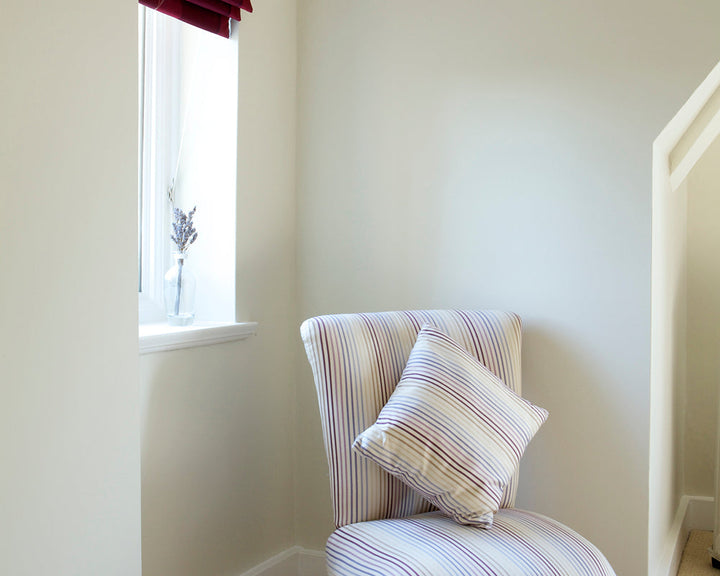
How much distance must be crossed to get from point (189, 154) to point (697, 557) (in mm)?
2144

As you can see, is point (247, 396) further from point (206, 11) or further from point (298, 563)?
point (206, 11)

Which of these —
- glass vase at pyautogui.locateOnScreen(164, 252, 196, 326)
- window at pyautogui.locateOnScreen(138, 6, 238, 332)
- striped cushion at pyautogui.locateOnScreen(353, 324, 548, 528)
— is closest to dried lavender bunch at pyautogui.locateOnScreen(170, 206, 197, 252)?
glass vase at pyautogui.locateOnScreen(164, 252, 196, 326)

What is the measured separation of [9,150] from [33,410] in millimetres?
400

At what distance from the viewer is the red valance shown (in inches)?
75.5

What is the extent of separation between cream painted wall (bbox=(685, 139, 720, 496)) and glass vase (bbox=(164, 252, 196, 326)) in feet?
6.31

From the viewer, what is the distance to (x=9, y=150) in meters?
1.16

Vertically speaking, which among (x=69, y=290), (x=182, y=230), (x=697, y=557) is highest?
(x=182, y=230)

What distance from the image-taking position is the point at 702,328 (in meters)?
2.95

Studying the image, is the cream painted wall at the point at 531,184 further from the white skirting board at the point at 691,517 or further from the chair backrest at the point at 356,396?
the white skirting board at the point at 691,517

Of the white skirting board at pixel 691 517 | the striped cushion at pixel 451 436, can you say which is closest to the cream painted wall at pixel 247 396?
the striped cushion at pixel 451 436

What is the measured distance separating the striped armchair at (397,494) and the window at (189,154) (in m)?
0.47

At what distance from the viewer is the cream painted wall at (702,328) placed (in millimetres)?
2895

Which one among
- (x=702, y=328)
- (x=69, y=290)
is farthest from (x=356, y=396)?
(x=702, y=328)

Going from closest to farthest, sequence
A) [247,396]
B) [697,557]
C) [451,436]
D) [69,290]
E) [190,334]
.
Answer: [69,290] < [451,436] < [190,334] < [247,396] < [697,557]
